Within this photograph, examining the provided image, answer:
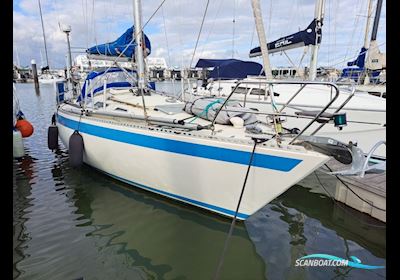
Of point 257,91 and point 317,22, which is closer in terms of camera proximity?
point 317,22

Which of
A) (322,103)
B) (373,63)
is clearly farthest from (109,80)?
(373,63)

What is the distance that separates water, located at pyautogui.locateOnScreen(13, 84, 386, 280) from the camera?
3400 millimetres

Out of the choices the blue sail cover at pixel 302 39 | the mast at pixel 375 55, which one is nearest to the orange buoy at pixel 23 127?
the blue sail cover at pixel 302 39

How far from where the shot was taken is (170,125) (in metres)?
4.64

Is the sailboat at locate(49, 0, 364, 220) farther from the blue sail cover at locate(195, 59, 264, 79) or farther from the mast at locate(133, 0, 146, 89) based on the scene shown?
the blue sail cover at locate(195, 59, 264, 79)

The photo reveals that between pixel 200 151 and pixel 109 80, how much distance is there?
174 inches

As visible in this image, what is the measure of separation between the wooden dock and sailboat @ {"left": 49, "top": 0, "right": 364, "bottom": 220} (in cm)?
81

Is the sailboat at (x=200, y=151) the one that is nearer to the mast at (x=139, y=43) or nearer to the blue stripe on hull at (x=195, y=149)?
the blue stripe on hull at (x=195, y=149)

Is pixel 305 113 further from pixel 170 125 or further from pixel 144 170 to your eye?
pixel 144 170

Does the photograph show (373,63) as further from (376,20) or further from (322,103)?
(322,103)

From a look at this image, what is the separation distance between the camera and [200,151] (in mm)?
4074

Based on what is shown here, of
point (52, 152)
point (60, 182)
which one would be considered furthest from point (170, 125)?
point (52, 152)

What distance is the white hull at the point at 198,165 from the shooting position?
3.58 m
